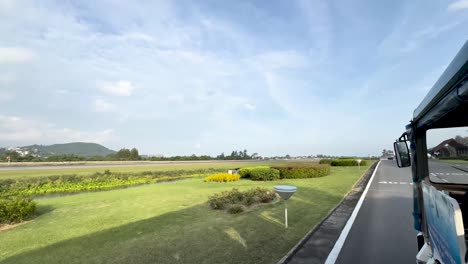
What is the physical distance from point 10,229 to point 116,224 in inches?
132

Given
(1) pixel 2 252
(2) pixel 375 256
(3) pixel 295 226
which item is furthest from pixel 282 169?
(1) pixel 2 252

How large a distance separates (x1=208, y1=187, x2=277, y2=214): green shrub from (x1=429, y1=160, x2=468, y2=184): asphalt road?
653 cm

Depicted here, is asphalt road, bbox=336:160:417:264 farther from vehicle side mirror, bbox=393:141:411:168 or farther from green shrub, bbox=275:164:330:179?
green shrub, bbox=275:164:330:179

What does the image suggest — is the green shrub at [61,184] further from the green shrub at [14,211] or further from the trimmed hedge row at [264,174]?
the trimmed hedge row at [264,174]

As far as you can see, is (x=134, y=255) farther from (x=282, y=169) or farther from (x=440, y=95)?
(x=282, y=169)

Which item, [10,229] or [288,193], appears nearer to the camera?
[288,193]

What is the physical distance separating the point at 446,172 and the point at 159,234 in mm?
6449

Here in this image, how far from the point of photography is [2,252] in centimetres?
622

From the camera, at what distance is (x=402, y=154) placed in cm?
452

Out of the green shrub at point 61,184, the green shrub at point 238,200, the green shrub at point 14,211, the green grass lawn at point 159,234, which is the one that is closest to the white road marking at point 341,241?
the green grass lawn at point 159,234

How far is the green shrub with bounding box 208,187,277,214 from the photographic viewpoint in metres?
9.90

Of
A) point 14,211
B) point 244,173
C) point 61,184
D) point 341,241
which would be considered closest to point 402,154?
point 341,241

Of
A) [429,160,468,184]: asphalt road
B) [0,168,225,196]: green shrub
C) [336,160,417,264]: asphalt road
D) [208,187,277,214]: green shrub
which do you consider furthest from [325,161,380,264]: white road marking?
[0,168,225,196]: green shrub

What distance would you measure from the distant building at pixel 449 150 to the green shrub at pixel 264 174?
738 inches
